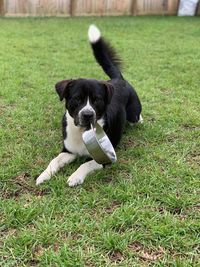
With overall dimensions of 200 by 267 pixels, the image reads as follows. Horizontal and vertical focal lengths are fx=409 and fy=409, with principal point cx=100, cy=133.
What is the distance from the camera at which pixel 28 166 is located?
3.09 metres

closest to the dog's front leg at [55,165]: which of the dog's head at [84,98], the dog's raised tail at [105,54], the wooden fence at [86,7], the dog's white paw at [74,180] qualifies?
the dog's white paw at [74,180]

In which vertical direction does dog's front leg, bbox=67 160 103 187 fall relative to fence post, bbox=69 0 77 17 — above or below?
above

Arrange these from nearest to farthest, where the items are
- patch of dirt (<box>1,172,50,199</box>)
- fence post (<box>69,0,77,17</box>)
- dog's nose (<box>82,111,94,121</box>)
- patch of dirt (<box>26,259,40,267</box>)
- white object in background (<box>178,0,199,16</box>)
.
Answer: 1. patch of dirt (<box>26,259,40,267</box>)
2. patch of dirt (<box>1,172,50,199</box>)
3. dog's nose (<box>82,111,94,121</box>)
4. fence post (<box>69,0,77,17</box>)
5. white object in background (<box>178,0,199,16</box>)

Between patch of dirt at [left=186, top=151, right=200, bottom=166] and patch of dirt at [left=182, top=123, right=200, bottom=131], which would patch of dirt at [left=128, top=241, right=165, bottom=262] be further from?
patch of dirt at [left=182, top=123, right=200, bottom=131]

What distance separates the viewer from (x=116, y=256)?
2.09m

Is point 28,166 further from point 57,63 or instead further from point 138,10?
point 138,10

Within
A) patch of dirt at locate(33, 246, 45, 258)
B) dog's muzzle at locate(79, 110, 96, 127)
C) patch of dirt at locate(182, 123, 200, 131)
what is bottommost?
patch of dirt at locate(182, 123, 200, 131)

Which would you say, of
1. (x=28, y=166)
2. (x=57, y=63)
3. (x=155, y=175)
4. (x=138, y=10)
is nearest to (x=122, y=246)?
(x=155, y=175)

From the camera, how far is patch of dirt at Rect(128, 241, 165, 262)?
81.7 inches

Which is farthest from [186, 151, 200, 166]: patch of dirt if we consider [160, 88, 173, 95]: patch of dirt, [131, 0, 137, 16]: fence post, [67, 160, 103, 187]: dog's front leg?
[131, 0, 137, 16]: fence post

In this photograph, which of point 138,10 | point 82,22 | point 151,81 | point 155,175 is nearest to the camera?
point 155,175

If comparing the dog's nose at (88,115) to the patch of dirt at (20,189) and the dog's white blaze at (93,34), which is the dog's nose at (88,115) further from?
the dog's white blaze at (93,34)

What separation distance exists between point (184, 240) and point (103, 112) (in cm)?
129

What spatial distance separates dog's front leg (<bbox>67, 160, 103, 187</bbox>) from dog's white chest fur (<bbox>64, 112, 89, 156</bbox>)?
183 millimetres
